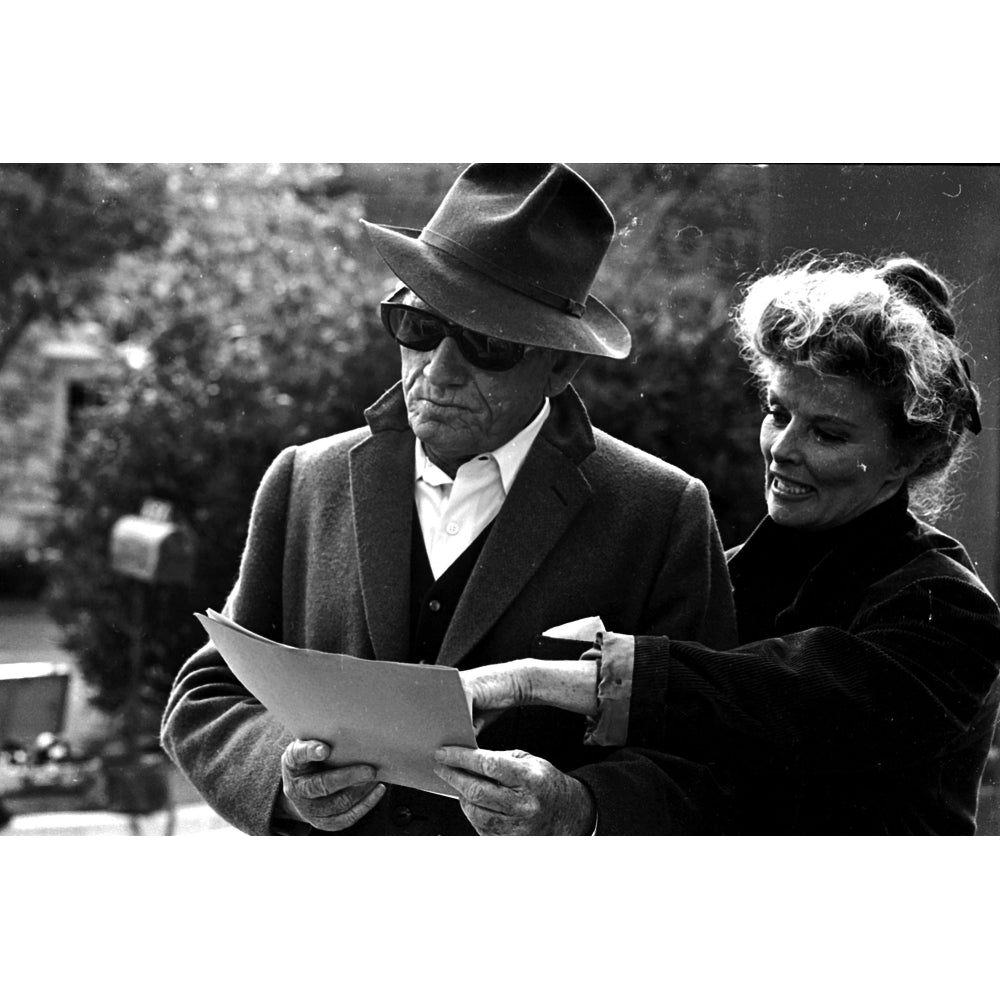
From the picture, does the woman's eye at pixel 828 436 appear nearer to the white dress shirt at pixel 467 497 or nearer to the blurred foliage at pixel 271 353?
the blurred foliage at pixel 271 353

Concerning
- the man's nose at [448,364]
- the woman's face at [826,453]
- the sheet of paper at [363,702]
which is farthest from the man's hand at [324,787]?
the woman's face at [826,453]

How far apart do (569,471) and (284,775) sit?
0.85m

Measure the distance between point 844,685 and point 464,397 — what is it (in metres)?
0.96

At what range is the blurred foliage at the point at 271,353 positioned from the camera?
10.2 feet

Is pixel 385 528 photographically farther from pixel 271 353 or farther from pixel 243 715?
pixel 271 353

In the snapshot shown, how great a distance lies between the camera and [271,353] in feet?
17.6

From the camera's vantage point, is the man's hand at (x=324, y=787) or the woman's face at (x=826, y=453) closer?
the man's hand at (x=324, y=787)

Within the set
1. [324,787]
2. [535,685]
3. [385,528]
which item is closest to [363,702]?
[324,787]

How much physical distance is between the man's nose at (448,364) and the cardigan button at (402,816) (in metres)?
0.90

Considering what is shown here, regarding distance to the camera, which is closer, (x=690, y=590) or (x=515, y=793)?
(x=515, y=793)

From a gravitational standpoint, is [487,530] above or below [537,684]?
above

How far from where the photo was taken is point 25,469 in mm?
6328

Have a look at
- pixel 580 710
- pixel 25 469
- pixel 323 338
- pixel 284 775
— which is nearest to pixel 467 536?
pixel 580 710

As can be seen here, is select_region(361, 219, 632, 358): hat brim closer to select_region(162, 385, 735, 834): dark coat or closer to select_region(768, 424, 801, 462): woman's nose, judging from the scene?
select_region(162, 385, 735, 834): dark coat
